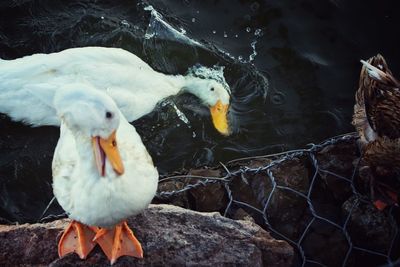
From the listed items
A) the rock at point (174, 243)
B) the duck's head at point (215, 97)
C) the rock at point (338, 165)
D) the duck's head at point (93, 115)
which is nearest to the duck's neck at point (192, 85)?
the duck's head at point (215, 97)

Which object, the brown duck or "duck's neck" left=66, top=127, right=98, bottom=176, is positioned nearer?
"duck's neck" left=66, top=127, right=98, bottom=176

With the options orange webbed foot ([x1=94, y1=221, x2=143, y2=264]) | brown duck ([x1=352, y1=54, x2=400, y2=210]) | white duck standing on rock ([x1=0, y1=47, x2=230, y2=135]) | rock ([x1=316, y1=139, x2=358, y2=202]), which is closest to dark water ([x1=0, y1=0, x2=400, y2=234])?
white duck standing on rock ([x1=0, y1=47, x2=230, y2=135])

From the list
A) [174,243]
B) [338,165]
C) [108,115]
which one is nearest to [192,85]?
[338,165]

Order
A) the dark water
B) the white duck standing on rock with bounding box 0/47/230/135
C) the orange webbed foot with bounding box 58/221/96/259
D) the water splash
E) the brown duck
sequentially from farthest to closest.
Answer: the water splash → the dark water → the white duck standing on rock with bounding box 0/47/230/135 → the brown duck → the orange webbed foot with bounding box 58/221/96/259

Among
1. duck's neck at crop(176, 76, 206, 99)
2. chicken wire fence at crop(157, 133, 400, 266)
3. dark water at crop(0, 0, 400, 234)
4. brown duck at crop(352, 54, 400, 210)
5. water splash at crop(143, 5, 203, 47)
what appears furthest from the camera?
water splash at crop(143, 5, 203, 47)

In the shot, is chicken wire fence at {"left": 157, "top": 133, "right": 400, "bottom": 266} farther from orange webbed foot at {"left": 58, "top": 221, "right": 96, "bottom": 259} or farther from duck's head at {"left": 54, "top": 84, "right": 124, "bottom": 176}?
duck's head at {"left": 54, "top": 84, "right": 124, "bottom": 176}

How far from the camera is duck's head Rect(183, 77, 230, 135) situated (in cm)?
416

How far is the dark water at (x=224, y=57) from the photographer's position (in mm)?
4062

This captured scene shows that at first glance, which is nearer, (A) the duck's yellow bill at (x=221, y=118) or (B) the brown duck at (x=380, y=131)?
(B) the brown duck at (x=380, y=131)

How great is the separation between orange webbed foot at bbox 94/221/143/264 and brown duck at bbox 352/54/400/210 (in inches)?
67.6

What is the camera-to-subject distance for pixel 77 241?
2.73 m

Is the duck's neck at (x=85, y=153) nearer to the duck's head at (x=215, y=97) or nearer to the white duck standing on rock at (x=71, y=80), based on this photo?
the white duck standing on rock at (x=71, y=80)

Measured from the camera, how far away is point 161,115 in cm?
423

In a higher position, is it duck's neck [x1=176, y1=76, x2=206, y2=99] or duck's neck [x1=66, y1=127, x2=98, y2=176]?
duck's neck [x1=66, y1=127, x2=98, y2=176]
